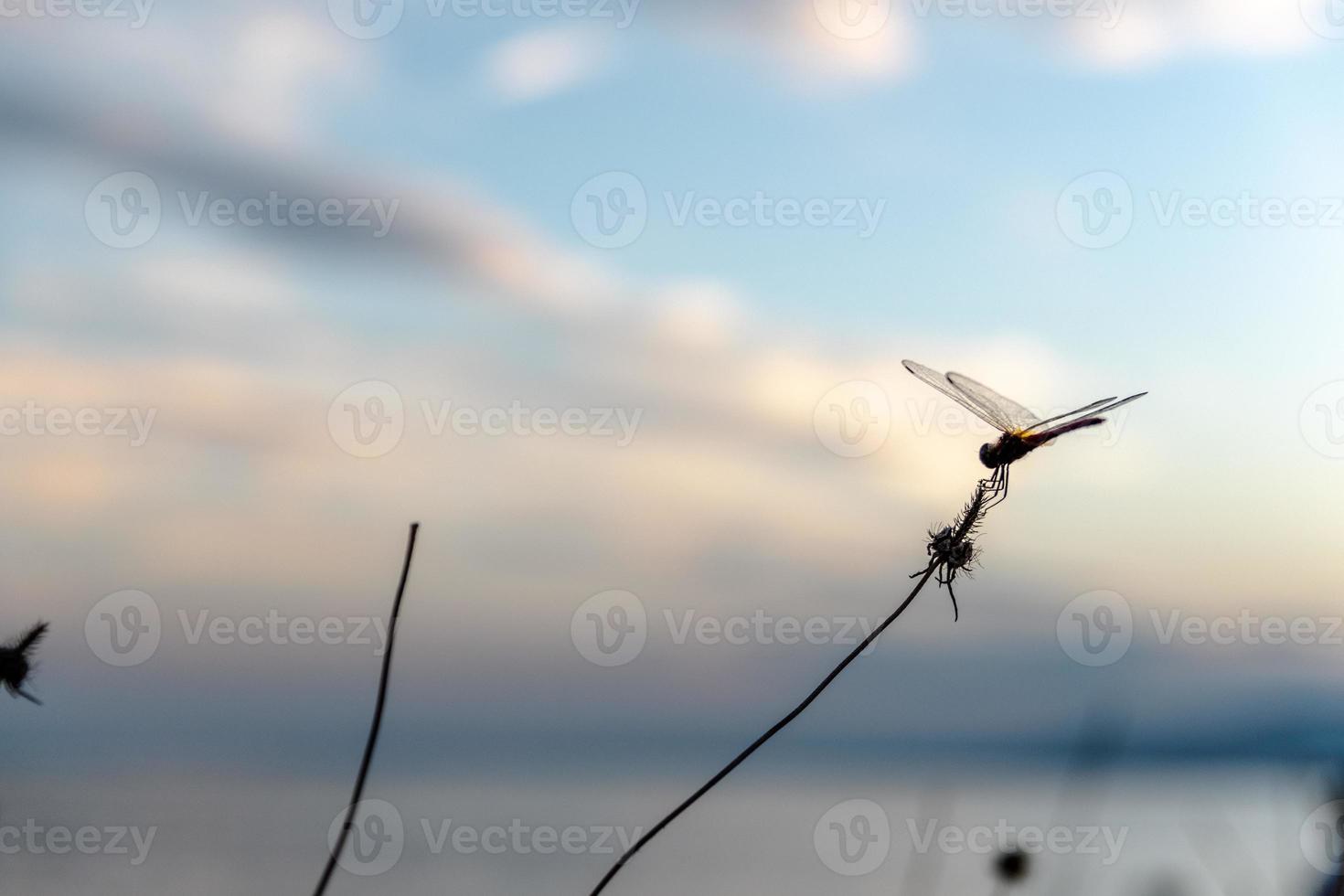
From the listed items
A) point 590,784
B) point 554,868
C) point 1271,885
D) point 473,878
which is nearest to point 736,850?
point 554,868

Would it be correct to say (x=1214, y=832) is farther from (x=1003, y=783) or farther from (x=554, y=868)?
(x=1003, y=783)

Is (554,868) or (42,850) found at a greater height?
(42,850)
